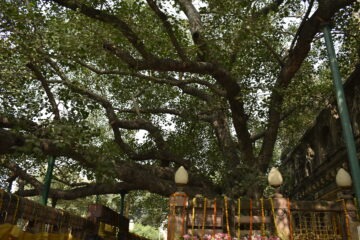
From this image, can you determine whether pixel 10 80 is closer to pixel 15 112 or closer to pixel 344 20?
pixel 15 112

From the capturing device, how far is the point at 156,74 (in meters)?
12.7

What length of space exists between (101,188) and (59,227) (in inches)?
289

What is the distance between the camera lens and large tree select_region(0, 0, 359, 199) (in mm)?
7961

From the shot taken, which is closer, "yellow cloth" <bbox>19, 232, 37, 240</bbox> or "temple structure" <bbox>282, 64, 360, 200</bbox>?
"yellow cloth" <bbox>19, 232, 37, 240</bbox>

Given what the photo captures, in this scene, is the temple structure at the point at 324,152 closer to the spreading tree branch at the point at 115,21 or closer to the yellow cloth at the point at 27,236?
the spreading tree branch at the point at 115,21

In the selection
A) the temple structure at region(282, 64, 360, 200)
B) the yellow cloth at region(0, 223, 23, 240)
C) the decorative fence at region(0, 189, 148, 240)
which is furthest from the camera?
the temple structure at region(282, 64, 360, 200)

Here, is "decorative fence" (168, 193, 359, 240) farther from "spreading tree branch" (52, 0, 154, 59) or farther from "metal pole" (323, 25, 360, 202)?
"spreading tree branch" (52, 0, 154, 59)

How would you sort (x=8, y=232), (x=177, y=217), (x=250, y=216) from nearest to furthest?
(x=8, y=232) < (x=177, y=217) < (x=250, y=216)

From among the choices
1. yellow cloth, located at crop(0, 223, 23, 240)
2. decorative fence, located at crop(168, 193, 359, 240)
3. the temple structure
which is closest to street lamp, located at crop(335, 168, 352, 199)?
decorative fence, located at crop(168, 193, 359, 240)

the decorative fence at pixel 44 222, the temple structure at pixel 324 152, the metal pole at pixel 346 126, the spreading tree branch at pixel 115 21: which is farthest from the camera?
the temple structure at pixel 324 152

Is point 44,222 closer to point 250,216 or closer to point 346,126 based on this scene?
point 250,216

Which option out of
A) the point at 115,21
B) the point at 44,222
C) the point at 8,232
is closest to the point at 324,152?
the point at 115,21

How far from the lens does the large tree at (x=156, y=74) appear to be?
26.1ft

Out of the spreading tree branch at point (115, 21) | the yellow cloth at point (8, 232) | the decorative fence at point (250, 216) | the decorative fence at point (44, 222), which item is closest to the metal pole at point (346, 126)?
the decorative fence at point (250, 216)
